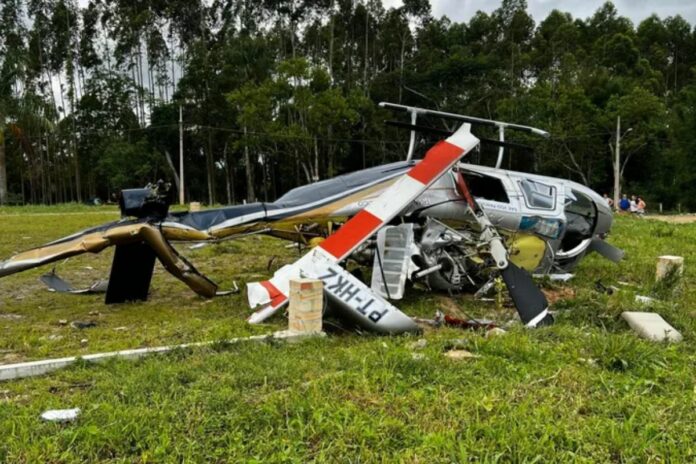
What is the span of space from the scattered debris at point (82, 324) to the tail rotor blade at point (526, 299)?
4705 millimetres

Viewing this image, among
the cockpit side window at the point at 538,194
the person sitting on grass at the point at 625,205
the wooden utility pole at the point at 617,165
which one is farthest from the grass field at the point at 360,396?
the wooden utility pole at the point at 617,165

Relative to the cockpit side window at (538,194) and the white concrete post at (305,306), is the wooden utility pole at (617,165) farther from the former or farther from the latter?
the white concrete post at (305,306)

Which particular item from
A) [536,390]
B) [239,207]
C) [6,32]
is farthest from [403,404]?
[6,32]

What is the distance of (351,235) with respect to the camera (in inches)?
237

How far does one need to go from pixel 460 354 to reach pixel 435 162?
2796mm

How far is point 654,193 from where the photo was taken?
40938 mm

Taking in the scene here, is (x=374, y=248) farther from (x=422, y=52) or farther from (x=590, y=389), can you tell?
(x=422, y=52)

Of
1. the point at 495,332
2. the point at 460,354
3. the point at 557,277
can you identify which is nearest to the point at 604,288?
the point at 557,277

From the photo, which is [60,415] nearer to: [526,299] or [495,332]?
[495,332]

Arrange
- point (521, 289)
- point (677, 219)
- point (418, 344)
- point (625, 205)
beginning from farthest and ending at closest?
point (625, 205), point (677, 219), point (521, 289), point (418, 344)

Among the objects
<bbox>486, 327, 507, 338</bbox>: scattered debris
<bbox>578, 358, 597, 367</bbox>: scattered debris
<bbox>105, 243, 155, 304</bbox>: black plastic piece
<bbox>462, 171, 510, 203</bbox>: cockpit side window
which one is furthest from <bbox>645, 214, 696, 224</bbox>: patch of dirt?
<bbox>105, 243, 155, 304</bbox>: black plastic piece

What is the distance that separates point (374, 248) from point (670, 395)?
4.23 m

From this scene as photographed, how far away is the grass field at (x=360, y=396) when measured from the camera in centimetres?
299

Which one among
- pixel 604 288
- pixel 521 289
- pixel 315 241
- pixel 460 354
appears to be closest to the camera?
pixel 460 354
